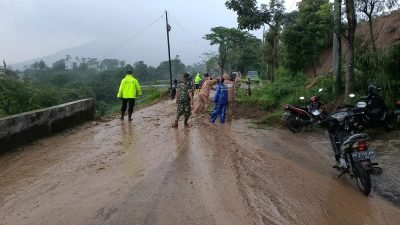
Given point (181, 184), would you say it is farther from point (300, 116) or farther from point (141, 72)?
point (141, 72)

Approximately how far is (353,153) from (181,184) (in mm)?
2577

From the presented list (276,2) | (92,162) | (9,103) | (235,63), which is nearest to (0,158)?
(92,162)

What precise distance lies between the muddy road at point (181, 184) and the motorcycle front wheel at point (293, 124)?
1.27 meters

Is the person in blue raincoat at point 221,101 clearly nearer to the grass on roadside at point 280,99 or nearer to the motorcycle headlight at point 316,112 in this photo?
the grass on roadside at point 280,99

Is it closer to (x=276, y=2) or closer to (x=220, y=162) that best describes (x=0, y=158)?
(x=220, y=162)

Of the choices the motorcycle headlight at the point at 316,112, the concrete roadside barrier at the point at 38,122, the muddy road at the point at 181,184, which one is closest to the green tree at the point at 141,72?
the concrete roadside barrier at the point at 38,122

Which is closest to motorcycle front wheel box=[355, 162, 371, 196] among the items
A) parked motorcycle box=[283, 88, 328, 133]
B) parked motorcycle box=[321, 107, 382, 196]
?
parked motorcycle box=[321, 107, 382, 196]

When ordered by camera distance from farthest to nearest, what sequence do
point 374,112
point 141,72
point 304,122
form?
point 141,72
point 304,122
point 374,112

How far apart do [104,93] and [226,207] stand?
2116 inches

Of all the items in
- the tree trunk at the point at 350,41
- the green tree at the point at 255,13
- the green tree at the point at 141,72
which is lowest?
the green tree at the point at 141,72

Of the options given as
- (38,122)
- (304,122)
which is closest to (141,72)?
(38,122)

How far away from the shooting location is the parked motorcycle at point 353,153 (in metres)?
5.94

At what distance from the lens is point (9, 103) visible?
2822cm

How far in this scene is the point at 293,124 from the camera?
38.1 ft
